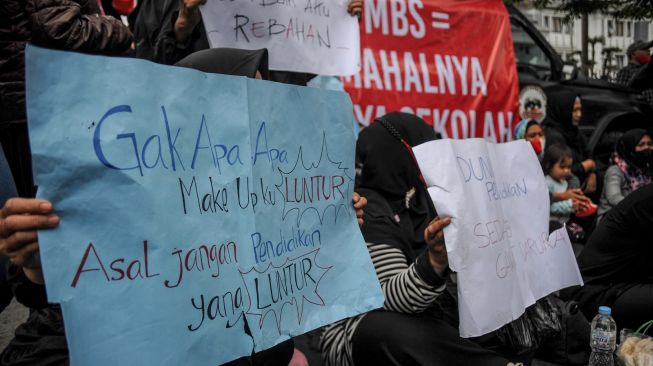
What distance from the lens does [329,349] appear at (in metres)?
2.34

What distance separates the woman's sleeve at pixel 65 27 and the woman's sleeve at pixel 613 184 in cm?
436

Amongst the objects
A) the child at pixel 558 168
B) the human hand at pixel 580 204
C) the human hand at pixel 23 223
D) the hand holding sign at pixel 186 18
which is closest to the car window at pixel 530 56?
the child at pixel 558 168

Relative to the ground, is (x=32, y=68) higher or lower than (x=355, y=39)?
higher

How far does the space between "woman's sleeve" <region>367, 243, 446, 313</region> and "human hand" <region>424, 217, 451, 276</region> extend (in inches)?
1.1

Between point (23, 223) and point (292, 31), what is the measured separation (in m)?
1.93

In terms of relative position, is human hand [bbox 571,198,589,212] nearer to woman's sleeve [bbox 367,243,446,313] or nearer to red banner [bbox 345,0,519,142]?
red banner [bbox 345,0,519,142]

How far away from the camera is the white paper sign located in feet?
8.57

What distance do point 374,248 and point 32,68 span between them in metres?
1.42

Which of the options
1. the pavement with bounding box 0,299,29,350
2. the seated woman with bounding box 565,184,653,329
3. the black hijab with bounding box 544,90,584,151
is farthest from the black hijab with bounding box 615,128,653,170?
the pavement with bounding box 0,299,29,350

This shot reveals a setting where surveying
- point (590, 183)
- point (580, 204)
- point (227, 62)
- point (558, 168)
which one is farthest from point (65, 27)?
point (590, 183)

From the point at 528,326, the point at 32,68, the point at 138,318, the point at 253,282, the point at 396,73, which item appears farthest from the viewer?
the point at 396,73

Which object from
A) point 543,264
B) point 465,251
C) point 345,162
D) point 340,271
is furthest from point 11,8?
point 543,264

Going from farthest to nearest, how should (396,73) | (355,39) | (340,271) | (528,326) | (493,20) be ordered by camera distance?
(493,20) → (396,73) → (355,39) → (528,326) → (340,271)

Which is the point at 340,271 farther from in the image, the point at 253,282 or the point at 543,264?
the point at 543,264
